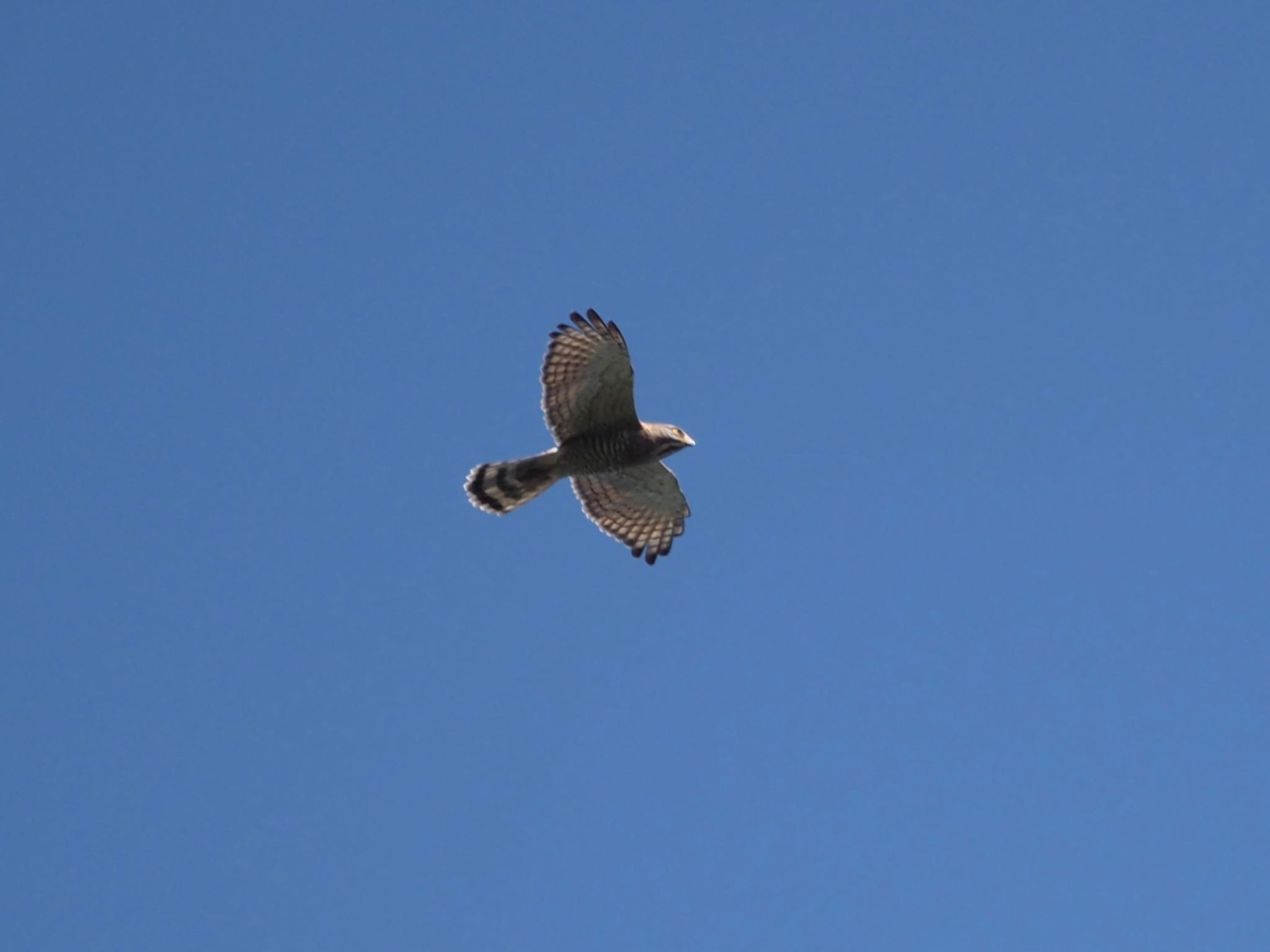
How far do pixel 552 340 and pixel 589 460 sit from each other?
4.10 feet

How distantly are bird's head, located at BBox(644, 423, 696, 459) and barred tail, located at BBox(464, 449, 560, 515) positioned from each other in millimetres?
962

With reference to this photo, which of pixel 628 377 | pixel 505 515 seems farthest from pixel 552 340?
pixel 505 515

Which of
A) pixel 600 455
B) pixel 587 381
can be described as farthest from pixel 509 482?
pixel 587 381

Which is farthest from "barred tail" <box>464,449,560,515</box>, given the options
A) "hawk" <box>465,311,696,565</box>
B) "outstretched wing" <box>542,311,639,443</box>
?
"outstretched wing" <box>542,311,639,443</box>

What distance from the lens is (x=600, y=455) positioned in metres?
16.0

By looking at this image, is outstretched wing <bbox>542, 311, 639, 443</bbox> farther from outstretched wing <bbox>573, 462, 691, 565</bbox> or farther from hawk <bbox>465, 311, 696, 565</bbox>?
outstretched wing <bbox>573, 462, 691, 565</bbox>

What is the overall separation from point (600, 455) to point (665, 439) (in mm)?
632

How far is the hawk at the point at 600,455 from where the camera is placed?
50.8ft

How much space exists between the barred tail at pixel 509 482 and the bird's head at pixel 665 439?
3.16 ft

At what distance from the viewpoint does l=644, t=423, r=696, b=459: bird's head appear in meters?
16.0

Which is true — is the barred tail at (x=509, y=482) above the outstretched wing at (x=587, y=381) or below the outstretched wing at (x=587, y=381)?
below

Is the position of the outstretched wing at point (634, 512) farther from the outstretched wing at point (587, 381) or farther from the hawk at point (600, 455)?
the outstretched wing at point (587, 381)

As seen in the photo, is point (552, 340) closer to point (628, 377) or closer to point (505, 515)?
point (628, 377)

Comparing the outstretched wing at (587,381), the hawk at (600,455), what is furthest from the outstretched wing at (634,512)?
the outstretched wing at (587,381)
